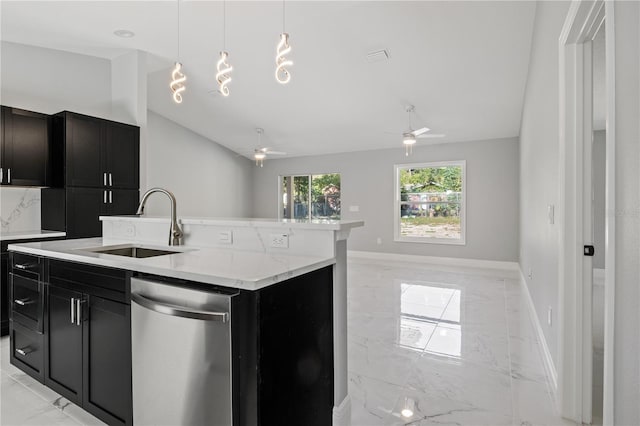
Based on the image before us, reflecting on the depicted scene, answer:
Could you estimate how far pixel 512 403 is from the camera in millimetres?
2094

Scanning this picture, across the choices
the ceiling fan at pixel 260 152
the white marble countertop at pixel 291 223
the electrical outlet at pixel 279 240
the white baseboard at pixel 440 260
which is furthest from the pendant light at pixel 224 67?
the white baseboard at pixel 440 260

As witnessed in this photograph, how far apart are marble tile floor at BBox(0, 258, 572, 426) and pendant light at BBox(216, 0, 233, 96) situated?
2.13 m

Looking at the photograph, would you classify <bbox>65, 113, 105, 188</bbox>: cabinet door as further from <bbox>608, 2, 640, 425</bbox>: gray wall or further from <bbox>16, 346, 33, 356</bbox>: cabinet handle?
<bbox>608, 2, 640, 425</bbox>: gray wall

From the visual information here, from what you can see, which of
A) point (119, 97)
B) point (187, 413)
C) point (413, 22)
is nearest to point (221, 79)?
point (187, 413)

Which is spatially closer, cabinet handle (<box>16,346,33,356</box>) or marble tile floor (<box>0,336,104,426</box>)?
marble tile floor (<box>0,336,104,426</box>)

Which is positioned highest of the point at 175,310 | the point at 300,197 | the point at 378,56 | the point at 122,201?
the point at 378,56

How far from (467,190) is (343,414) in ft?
19.9

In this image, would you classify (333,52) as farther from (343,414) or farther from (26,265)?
(343,414)

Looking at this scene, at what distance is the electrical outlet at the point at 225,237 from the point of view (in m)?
2.11

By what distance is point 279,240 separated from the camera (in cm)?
192

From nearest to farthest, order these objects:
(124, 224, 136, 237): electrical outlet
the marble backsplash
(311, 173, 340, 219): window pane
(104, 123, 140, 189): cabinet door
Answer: (124, 224, 136, 237): electrical outlet
the marble backsplash
(104, 123, 140, 189): cabinet door
(311, 173, 340, 219): window pane

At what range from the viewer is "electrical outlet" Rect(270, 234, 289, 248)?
190 cm

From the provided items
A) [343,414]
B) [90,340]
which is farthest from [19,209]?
[343,414]

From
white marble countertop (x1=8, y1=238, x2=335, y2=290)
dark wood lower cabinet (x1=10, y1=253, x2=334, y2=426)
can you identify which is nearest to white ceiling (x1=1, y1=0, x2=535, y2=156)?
white marble countertop (x1=8, y1=238, x2=335, y2=290)
